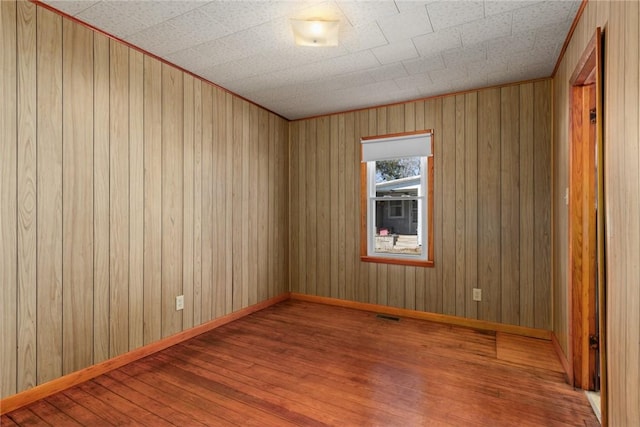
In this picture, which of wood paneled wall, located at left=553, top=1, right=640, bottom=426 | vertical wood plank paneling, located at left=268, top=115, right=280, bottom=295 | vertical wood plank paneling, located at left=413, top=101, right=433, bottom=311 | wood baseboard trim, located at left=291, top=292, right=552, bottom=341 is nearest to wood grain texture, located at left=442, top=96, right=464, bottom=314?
wood baseboard trim, located at left=291, top=292, right=552, bottom=341

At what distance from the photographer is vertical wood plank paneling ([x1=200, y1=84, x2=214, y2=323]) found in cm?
328

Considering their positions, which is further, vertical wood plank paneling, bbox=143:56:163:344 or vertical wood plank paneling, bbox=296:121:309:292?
vertical wood plank paneling, bbox=296:121:309:292

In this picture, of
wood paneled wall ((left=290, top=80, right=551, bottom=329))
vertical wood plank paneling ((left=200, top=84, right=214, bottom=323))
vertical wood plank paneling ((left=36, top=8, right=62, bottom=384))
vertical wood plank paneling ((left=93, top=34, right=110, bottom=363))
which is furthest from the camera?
vertical wood plank paneling ((left=200, top=84, right=214, bottom=323))

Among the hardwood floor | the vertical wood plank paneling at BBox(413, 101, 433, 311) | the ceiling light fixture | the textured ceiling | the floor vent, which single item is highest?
the textured ceiling

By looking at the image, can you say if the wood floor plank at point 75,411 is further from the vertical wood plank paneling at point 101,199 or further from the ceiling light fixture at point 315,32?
the ceiling light fixture at point 315,32

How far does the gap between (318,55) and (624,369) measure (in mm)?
2733

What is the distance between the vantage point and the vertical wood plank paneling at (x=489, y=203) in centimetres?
334

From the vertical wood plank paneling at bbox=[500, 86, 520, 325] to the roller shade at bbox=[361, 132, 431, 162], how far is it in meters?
0.78

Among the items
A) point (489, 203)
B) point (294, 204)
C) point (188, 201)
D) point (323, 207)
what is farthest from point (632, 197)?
point (294, 204)

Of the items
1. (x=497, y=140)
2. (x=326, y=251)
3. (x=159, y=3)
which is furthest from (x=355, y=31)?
(x=326, y=251)

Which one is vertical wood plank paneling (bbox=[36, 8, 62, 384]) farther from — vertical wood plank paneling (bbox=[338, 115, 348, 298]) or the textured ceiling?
vertical wood plank paneling (bbox=[338, 115, 348, 298])

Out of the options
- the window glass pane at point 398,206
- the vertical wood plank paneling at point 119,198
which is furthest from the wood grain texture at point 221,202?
the window glass pane at point 398,206

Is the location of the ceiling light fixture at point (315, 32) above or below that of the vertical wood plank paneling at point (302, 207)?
above

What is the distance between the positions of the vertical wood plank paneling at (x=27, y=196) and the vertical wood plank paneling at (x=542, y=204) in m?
4.12
